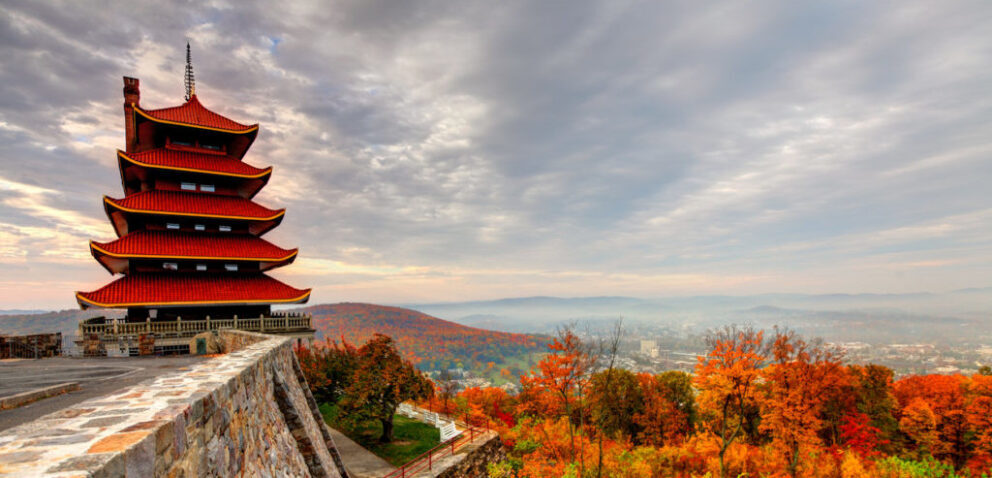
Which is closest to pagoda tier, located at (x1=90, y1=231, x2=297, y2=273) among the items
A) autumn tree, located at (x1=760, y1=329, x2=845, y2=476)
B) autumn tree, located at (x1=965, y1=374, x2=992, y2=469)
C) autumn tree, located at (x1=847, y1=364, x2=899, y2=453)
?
autumn tree, located at (x1=760, y1=329, x2=845, y2=476)

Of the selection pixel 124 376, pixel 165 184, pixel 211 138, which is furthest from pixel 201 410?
pixel 211 138

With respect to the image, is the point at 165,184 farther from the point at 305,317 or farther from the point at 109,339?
the point at 305,317

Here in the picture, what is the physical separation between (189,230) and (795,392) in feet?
146

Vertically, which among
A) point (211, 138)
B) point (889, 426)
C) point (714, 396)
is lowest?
point (889, 426)

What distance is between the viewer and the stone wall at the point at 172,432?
2.94 meters

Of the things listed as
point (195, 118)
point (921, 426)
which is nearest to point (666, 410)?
point (921, 426)

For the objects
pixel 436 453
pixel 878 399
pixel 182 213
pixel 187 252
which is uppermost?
pixel 182 213

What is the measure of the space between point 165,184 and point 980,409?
192 feet

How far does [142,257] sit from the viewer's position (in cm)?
2183

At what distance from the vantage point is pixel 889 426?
3597 centimetres

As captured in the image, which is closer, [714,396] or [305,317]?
[305,317]

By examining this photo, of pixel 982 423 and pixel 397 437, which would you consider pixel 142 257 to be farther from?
pixel 982 423

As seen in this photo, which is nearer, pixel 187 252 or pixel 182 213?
pixel 187 252

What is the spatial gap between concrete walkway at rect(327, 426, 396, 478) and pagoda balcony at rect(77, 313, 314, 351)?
24.5 ft
